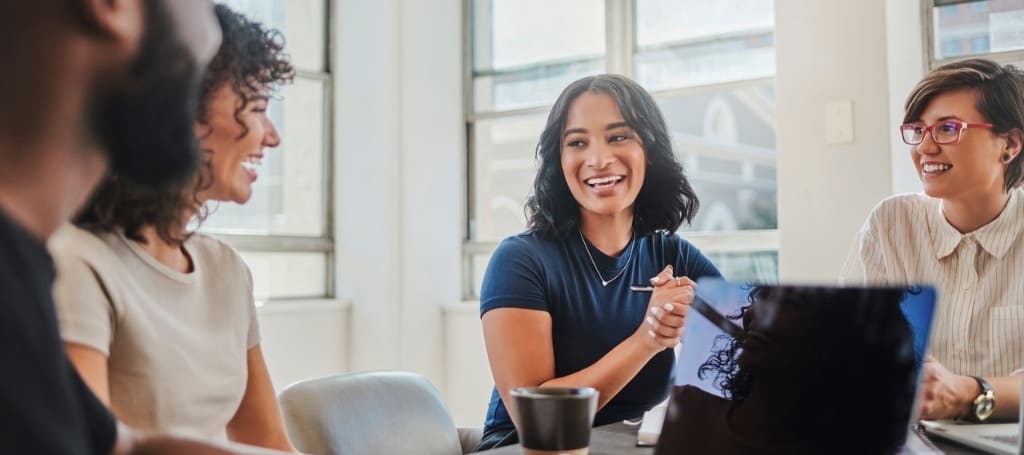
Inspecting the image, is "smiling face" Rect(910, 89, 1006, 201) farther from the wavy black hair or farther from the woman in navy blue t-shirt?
the wavy black hair

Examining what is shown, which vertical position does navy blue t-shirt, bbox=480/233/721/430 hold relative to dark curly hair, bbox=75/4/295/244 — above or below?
below

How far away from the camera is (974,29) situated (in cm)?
264

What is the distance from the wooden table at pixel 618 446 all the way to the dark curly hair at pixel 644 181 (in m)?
0.66

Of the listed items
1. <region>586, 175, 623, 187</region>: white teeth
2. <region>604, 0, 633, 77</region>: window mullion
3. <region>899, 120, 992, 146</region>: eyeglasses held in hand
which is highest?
<region>604, 0, 633, 77</region>: window mullion

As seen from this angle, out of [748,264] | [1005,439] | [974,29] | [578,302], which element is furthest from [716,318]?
[748,264]

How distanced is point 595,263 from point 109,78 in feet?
4.41

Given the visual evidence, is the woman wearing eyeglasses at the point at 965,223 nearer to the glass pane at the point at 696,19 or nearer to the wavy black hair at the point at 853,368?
the wavy black hair at the point at 853,368

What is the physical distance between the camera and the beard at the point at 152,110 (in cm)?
48

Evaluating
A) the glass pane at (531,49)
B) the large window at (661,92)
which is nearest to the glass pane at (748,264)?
the large window at (661,92)

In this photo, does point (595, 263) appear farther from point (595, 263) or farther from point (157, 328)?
point (157, 328)

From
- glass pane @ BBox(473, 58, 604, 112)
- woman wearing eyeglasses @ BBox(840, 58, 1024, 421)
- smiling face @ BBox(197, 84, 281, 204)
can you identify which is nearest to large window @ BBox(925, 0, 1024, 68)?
woman wearing eyeglasses @ BBox(840, 58, 1024, 421)

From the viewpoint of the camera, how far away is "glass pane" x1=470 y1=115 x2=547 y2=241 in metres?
3.77

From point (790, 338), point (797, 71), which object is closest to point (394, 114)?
point (797, 71)

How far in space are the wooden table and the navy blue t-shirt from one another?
1.30 ft
